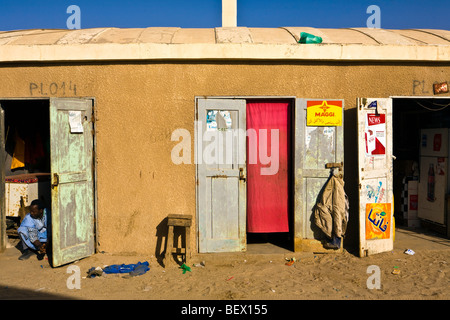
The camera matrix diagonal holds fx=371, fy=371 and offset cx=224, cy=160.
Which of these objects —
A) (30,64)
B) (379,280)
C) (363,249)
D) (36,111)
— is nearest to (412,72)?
(363,249)

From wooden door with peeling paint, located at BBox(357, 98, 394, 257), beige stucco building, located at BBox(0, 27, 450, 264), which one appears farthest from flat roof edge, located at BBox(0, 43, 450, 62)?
wooden door with peeling paint, located at BBox(357, 98, 394, 257)

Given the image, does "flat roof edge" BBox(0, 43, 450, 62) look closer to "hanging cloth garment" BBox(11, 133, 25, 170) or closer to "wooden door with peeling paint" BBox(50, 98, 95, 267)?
"wooden door with peeling paint" BBox(50, 98, 95, 267)

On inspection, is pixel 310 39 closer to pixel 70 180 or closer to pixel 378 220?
pixel 378 220

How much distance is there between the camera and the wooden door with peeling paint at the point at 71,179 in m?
5.14

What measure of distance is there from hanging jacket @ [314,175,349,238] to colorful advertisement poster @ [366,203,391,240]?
36 centimetres

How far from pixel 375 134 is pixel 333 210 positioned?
130 cm

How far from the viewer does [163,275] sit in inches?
197

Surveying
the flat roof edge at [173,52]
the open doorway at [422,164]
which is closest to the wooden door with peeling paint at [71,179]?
the flat roof edge at [173,52]

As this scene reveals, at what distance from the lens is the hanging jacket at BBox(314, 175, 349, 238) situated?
5441 millimetres

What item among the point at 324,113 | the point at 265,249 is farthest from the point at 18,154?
the point at 324,113

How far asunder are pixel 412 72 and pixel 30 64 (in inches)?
229

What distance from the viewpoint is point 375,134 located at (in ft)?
18.2

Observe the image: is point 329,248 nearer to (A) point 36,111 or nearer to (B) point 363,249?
(B) point 363,249
